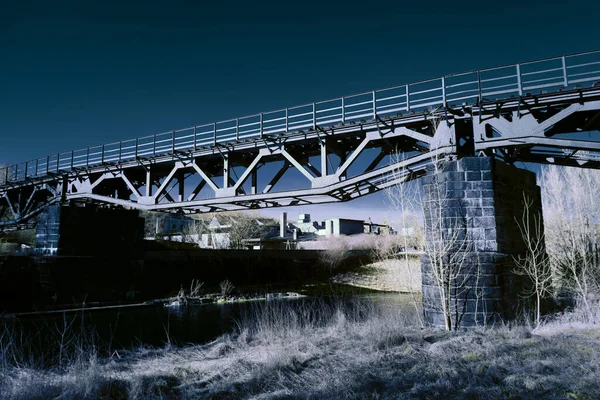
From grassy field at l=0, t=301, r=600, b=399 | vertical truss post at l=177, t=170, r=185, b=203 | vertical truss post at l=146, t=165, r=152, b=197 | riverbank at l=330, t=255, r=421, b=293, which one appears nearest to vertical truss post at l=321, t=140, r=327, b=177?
grassy field at l=0, t=301, r=600, b=399

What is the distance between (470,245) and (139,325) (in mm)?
14776

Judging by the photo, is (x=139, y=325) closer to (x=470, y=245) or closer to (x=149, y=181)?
(x=149, y=181)

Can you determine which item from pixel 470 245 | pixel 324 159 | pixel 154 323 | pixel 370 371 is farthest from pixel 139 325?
pixel 370 371

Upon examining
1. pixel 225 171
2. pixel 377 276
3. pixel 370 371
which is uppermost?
pixel 225 171

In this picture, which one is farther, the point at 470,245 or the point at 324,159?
the point at 324,159

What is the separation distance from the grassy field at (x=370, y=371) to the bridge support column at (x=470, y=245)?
1020 mm

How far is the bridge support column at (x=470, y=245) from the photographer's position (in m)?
11.0

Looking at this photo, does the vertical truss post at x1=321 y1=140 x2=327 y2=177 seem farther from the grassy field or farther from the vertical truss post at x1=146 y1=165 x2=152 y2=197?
the vertical truss post at x1=146 y1=165 x2=152 y2=197

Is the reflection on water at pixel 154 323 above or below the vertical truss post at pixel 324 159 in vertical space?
below

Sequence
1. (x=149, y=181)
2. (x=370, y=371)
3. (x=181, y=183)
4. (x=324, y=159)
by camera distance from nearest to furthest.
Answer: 1. (x=370, y=371)
2. (x=324, y=159)
3. (x=181, y=183)
4. (x=149, y=181)

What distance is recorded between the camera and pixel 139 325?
19031mm

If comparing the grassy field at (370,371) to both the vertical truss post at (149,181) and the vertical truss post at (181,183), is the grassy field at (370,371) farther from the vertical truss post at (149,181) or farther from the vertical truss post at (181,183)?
the vertical truss post at (149,181)

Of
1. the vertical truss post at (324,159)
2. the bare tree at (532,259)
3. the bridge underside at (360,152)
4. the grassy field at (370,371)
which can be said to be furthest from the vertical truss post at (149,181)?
the bare tree at (532,259)

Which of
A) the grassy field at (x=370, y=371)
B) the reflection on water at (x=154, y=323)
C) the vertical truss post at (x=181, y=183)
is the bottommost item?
the reflection on water at (x=154, y=323)
